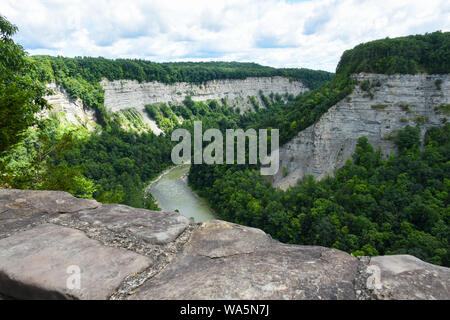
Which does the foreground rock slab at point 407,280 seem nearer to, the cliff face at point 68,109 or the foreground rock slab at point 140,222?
the foreground rock slab at point 140,222

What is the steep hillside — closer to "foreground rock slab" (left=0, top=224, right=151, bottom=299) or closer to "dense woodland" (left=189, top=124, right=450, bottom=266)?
Result: "dense woodland" (left=189, top=124, right=450, bottom=266)

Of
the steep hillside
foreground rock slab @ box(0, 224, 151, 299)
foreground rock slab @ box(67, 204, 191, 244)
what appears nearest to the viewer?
foreground rock slab @ box(0, 224, 151, 299)

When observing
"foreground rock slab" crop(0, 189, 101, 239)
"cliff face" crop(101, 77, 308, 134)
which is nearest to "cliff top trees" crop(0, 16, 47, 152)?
"foreground rock slab" crop(0, 189, 101, 239)

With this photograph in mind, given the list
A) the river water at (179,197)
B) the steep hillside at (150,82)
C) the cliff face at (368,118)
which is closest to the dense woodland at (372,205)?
the cliff face at (368,118)

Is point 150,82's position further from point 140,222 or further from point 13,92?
point 140,222

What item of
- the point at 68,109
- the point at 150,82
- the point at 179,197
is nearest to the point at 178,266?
the point at 179,197

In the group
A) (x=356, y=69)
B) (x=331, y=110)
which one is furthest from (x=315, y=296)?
(x=356, y=69)
